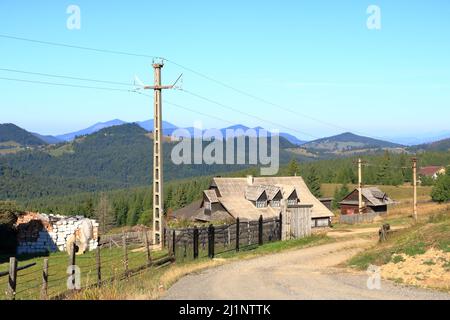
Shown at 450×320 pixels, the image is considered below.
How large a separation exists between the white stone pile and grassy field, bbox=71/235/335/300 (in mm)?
21038

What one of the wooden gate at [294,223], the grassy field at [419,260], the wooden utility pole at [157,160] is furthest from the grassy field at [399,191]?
the grassy field at [419,260]

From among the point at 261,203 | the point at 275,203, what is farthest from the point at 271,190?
the point at 261,203

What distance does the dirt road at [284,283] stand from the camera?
14.2 m

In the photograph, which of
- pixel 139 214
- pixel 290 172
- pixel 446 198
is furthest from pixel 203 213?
pixel 139 214

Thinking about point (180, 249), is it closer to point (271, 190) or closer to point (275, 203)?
point (271, 190)

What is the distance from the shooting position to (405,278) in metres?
16.8

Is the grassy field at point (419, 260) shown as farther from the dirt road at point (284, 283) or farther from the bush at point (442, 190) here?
the bush at point (442, 190)

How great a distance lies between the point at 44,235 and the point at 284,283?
31.9 metres

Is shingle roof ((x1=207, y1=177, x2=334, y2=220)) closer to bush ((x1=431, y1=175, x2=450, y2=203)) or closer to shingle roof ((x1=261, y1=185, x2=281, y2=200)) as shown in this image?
shingle roof ((x1=261, y1=185, x2=281, y2=200))

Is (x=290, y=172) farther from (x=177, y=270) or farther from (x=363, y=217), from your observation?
(x=177, y=270)

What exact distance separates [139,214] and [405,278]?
398 feet

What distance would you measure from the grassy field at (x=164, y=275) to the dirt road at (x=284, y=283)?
0.47 metres

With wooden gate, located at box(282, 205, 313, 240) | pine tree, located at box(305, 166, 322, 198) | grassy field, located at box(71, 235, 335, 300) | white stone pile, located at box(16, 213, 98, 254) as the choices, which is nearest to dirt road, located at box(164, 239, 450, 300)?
grassy field, located at box(71, 235, 335, 300)
